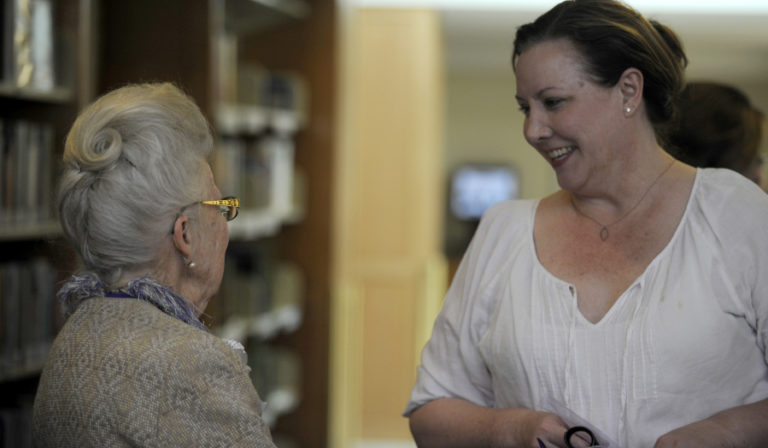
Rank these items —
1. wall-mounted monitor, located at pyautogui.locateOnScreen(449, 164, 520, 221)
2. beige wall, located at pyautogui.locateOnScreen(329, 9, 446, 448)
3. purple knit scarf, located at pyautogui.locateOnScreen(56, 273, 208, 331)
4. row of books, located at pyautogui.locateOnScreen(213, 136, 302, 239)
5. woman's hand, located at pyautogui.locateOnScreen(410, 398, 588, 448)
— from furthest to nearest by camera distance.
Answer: wall-mounted monitor, located at pyautogui.locateOnScreen(449, 164, 520, 221)
beige wall, located at pyautogui.locateOnScreen(329, 9, 446, 448)
row of books, located at pyautogui.locateOnScreen(213, 136, 302, 239)
woman's hand, located at pyautogui.locateOnScreen(410, 398, 588, 448)
purple knit scarf, located at pyautogui.locateOnScreen(56, 273, 208, 331)

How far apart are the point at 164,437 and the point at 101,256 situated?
31 centimetres

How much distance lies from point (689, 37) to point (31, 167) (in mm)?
6608

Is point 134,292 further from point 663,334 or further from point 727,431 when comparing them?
point 727,431

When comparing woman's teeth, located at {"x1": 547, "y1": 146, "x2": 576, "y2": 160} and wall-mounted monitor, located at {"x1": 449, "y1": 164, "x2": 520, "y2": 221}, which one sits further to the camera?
wall-mounted monitor, located at {"x1": 449, "y1": 164, "x2": 520, "y2": 221}

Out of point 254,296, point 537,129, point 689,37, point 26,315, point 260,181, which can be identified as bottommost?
point 254,296

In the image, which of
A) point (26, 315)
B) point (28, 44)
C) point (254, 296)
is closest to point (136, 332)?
point (26, 315)

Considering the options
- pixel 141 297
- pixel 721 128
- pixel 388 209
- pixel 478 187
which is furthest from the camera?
pixel 478 187

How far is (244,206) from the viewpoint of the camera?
399 centimetres

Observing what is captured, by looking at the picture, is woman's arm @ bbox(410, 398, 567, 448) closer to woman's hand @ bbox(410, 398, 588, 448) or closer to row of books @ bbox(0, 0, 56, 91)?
woman's hand @ bbox(410, 398, 588, 448)

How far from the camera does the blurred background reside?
2.65m

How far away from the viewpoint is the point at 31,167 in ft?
8.70

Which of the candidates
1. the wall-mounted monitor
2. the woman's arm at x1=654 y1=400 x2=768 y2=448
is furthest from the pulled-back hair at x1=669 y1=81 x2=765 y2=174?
the wall-mounted monitor

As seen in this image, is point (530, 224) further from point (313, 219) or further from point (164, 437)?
point (313, 219)

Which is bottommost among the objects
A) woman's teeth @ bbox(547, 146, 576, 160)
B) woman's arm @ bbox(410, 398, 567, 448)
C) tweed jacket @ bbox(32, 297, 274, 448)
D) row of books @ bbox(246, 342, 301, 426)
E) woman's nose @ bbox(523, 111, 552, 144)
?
row of books @ bbox(246, 342, 301, 426)
